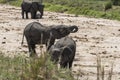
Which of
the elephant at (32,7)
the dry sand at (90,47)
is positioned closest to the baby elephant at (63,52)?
the dry sand at (90,47)

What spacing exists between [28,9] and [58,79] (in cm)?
2372

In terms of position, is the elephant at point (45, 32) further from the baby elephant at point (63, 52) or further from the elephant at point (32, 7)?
the elephant at point (32, 7)

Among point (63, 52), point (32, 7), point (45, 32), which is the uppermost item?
point (63, 52)


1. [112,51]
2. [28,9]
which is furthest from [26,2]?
[112,51]

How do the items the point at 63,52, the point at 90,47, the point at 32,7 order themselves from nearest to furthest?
the point at 63,52 < the point at 90,47 < the point at 32,7

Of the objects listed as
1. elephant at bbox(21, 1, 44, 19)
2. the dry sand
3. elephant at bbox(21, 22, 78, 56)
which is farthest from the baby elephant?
elephant at bbox(21, 1, 44, 19)

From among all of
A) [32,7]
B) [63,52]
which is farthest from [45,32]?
[32,7]

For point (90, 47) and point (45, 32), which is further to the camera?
point (90, 47)

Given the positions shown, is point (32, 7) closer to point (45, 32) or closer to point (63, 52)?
point (45, 32)

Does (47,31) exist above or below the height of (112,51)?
above

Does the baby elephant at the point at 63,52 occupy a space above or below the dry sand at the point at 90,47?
above

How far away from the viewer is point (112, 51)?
15914mm

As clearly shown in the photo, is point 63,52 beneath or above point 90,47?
above

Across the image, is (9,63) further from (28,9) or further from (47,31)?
(28,9)
